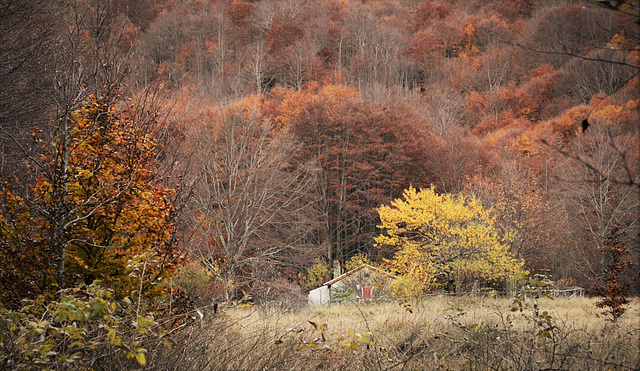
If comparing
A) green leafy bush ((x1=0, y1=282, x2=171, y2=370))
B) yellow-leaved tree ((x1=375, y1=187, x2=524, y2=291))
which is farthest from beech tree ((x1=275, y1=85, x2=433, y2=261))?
green leafy bush ((x1=0, y1=282, x2=171, y2=370))

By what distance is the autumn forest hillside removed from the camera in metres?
5.21

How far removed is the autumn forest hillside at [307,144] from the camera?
521cm

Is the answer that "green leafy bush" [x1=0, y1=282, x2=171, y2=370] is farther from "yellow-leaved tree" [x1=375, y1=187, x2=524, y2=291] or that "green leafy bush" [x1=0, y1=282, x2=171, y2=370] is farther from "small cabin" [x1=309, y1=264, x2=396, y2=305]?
"yellow-leaved tree" [x1=375, y1=187, x2=524, y2=291]

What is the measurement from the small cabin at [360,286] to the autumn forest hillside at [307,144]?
47.8 inches

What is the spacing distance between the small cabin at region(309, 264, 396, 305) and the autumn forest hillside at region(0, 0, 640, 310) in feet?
3.98

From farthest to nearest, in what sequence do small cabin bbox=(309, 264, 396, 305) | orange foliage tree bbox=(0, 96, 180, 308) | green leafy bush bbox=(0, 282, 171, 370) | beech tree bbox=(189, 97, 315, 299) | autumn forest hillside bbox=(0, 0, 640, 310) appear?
small cabin bbox=(309, 264, 396, 305), beech tree bbox=(189, 97, 315, 299), autumn forest hillside bbox=(0, 0, 640, 310), orange foliage tree bbox=(0, 96, 180, 308), green leafy bush bbox=(0, 282, 171, 370)

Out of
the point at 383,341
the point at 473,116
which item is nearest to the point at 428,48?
the point at 473,116

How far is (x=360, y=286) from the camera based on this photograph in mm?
20297

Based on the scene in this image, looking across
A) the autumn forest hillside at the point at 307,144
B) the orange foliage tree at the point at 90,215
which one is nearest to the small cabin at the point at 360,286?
the autumn forest hillside at the point at 307,144

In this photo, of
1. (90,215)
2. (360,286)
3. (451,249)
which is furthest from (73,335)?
(451,249)

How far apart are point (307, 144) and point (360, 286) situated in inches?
497

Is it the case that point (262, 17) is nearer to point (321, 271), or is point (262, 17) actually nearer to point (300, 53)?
point (300, 53)

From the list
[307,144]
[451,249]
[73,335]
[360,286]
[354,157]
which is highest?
[73,335]

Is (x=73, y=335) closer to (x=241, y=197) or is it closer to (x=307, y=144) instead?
(x=241, y=197)
